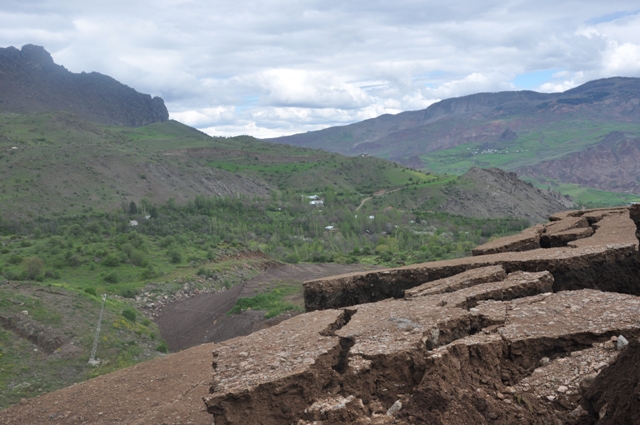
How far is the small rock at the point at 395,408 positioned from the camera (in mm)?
5746

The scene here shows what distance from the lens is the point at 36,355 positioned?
777 inches

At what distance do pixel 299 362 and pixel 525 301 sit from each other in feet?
9.76

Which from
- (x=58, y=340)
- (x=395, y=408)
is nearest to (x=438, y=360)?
(x=395, y=408)

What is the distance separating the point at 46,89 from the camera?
582ft

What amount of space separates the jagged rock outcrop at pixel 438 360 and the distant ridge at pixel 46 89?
16824 cm

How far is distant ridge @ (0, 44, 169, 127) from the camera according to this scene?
164 meters

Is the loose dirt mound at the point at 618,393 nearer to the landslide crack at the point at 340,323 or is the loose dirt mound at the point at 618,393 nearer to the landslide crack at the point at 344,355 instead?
the landslide crack at the point at 344,355

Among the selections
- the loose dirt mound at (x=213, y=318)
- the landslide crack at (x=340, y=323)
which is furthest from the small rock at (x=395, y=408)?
the loose dirt mound at (x=213, y=318)

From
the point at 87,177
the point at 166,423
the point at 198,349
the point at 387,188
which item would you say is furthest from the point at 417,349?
the point at 387,188

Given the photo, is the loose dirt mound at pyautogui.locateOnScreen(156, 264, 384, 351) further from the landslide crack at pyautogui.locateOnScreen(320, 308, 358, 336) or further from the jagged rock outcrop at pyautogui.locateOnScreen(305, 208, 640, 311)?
the landslide crack at pyautogui.locateOnScreen(320, 308, 358, 336)

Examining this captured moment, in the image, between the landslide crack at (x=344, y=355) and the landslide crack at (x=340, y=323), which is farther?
the landslide crack at (x=340, y=323)

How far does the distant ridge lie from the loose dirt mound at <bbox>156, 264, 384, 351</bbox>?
142460mm

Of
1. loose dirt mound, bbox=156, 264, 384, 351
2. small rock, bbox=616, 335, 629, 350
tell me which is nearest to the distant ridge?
loose dirt mound, bbox=156, 264, 384, 351

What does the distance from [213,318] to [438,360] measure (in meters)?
23.4
